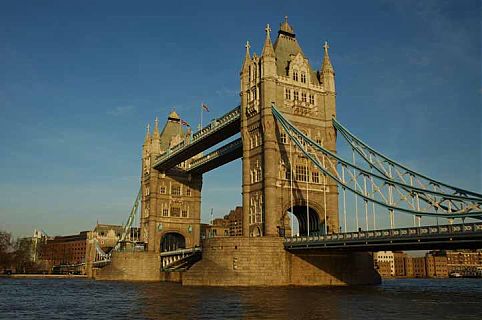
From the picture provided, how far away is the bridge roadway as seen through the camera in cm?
4212

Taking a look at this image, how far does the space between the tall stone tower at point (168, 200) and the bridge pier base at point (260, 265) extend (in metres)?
42.5

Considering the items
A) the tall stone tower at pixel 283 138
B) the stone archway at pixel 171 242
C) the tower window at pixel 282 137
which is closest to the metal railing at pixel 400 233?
the tall stone tower at pixel 283 138

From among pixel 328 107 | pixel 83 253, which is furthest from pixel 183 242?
pixel 83 253

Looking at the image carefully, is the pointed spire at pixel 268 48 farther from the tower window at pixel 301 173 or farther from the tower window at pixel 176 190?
the tower window at pixel 176 190

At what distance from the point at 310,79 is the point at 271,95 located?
8.40 m

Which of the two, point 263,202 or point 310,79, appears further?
point 310,79

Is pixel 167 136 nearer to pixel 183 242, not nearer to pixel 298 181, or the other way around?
pixel 183 242

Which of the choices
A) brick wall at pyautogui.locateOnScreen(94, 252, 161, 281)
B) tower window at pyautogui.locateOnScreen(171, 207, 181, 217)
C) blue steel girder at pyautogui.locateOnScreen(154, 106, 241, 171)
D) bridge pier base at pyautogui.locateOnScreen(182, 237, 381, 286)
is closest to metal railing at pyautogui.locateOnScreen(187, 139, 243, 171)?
blue steel girder at pyautogui.locateOnScreen(154, 106, 241, 171)

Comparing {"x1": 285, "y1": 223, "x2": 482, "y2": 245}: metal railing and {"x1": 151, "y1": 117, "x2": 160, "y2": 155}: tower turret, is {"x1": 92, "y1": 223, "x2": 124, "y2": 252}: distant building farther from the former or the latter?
{"x1": 285, "y1": 223, "x2": 482, "y2": 245}: metal railing

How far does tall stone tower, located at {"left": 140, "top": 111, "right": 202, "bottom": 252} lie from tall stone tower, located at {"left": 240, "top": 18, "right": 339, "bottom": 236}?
36511 millimetres

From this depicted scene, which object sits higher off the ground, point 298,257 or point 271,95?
point 271,95

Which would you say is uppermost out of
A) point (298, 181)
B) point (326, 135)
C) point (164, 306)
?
point (326, 135)

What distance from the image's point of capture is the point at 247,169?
232 feet

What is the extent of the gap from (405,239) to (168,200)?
2627 inches
